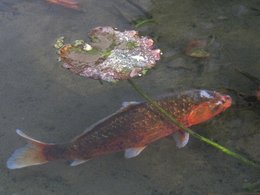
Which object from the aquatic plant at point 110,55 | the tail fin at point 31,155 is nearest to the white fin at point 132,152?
the tail fin at point 31,155

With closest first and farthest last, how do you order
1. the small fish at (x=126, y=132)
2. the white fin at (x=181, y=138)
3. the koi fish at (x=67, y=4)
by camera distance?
the small fish at (x=126, y=132)
the white fin at (x=181, y=138)
the koi fish at (x=67, y=4)

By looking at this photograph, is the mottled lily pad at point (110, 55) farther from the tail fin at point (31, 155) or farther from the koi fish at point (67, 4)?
the tail fin at point (31, 155)

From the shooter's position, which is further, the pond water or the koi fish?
the koi fish

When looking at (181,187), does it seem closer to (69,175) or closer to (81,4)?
(69,175)

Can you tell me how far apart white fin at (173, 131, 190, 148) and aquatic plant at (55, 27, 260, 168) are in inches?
40.2

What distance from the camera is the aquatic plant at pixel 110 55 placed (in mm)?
4750

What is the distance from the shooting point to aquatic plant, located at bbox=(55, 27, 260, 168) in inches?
187

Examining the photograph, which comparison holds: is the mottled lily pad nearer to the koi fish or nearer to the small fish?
the koi fish

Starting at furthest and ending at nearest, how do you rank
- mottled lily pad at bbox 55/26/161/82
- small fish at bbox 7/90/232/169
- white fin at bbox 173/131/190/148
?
mottled lily pad at bbox 55/26/161/82, white fin at bbox 173/131/190/148, small fish at bbox 7/90/232/169

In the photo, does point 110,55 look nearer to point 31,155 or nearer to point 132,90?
point 132,90

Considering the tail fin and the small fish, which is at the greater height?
the small fish

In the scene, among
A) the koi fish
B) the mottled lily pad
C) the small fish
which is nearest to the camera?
the small fish

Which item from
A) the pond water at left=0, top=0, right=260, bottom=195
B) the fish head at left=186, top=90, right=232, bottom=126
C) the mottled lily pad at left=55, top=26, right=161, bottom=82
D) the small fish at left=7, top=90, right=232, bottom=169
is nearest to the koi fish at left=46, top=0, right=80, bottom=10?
the pond water at left=0, top=0, right=260, bottom=195

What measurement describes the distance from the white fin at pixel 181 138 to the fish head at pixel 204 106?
96 mm
